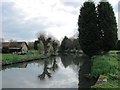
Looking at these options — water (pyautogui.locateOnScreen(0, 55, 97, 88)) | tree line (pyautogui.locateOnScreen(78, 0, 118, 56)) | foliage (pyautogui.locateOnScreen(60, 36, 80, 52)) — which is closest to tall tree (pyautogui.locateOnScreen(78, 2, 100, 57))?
tree line (pyautogui.locateOnScreen(78, 0, 118, 56))

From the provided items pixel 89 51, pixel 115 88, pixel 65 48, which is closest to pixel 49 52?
pixel 65 48

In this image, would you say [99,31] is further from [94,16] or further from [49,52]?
[49,52]

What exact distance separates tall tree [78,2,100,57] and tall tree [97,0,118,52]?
2.48 feet

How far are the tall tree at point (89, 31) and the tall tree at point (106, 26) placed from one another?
76cm

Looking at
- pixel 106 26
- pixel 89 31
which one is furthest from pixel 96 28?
pixel 106 26

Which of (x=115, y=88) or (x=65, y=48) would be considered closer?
(x=115, y=88)

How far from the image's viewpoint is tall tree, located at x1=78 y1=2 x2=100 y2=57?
36.5 m

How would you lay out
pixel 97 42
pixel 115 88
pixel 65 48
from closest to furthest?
pixel 115 88 < pixel 97 42 < pixel 65 48

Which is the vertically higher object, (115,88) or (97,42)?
(97,42)

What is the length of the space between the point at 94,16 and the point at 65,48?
57.5m

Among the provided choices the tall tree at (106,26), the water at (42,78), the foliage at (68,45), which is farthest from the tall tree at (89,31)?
the foliage at (68,45)

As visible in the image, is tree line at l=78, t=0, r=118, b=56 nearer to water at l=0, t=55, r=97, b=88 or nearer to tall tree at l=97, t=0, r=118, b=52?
tall tree at l=97, t=0, r=118, b=52

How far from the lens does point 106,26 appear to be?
37.1 metres

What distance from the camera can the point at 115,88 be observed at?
10.5m
